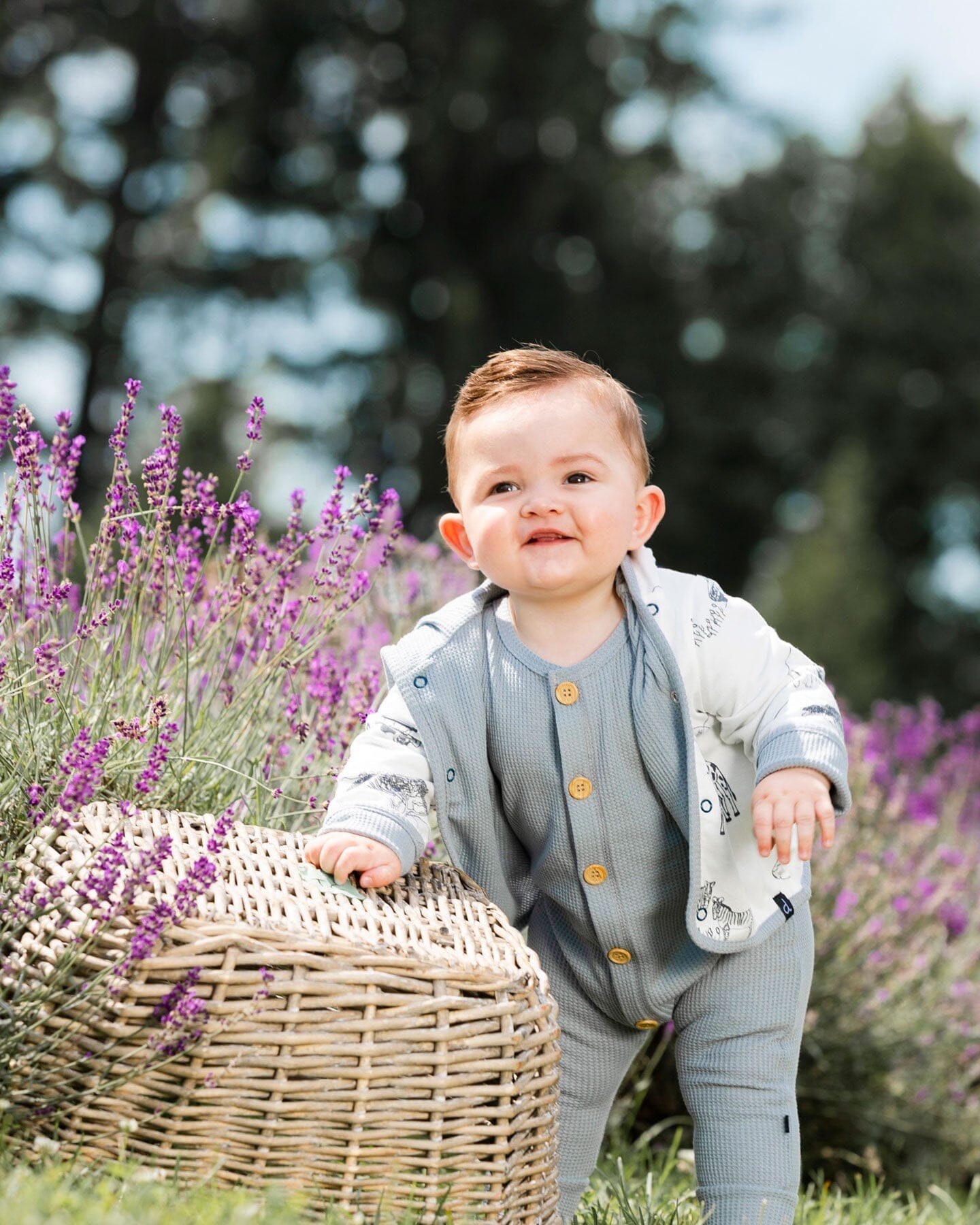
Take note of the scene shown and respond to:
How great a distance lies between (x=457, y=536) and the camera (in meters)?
2.46

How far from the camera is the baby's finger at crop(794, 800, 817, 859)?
203 cm

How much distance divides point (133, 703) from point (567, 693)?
0.78m

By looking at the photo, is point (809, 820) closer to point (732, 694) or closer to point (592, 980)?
point (732, 694)

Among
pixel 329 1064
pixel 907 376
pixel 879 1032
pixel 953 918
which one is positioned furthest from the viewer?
pixel 907 376

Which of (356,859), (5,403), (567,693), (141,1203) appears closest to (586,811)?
(567,693)

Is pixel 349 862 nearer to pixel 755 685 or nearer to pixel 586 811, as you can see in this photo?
pixel 586 811

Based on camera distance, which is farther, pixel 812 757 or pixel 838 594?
pixel 838 594

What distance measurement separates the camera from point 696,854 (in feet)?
7.03

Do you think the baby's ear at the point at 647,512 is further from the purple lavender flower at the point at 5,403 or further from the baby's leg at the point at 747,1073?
the purple lavender flower at the point at 5,403

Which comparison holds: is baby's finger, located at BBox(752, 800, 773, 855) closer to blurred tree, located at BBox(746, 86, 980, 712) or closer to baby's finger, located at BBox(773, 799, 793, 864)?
baby's finger, located at BBox(773, 799, 793, 864)

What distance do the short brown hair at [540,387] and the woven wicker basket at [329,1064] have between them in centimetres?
92

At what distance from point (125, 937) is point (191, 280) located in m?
14.0

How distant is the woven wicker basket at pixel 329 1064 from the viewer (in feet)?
5.59

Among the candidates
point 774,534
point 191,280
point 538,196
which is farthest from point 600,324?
point 191,280
